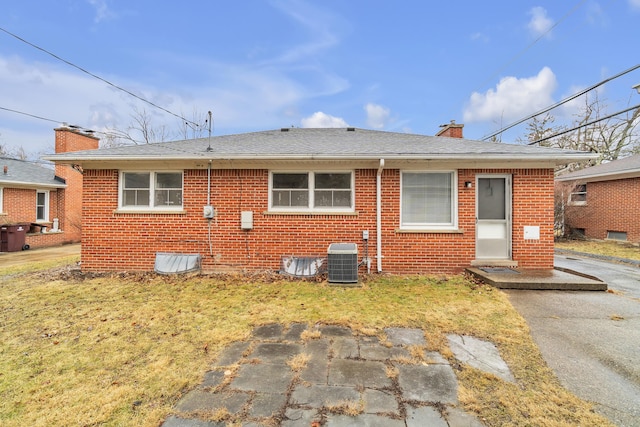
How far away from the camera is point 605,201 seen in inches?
547

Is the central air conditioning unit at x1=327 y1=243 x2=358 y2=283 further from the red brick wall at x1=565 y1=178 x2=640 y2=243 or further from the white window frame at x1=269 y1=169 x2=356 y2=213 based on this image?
the red brick wall at x1=565 y1=178 x2=640 y2=243

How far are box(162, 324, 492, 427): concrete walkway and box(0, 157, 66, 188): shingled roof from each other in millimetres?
16175

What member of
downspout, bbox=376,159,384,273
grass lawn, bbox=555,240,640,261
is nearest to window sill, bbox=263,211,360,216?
downspout, bbox=376,159,384,273

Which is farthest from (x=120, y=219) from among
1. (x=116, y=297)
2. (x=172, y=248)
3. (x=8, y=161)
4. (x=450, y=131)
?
(x=8, y=161)

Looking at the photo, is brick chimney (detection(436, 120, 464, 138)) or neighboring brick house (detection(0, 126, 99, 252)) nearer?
brick chimney (detection(436, 120, 464, 138))

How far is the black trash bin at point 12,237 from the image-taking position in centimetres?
1250

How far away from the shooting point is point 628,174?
41.4 ft

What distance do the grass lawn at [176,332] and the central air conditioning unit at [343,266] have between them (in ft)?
0.97

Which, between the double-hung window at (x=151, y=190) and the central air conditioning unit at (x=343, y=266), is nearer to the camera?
the central air conditioning unit at (x=343, y=266)

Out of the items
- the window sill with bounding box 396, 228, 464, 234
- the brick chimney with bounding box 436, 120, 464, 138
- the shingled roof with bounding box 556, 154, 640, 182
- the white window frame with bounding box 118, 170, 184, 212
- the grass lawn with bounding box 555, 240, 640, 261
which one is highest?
the brick chimney with bounding box 436, 120, 464, 138

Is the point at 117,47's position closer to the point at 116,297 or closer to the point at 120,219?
the point at 120,219

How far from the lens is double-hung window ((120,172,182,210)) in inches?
291

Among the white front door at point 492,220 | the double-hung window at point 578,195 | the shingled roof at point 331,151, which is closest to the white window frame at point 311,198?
the shingled roof at point 331,151

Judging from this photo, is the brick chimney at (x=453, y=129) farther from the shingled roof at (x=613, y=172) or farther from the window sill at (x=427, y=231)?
the shingled roof at (x=613, y=172)
